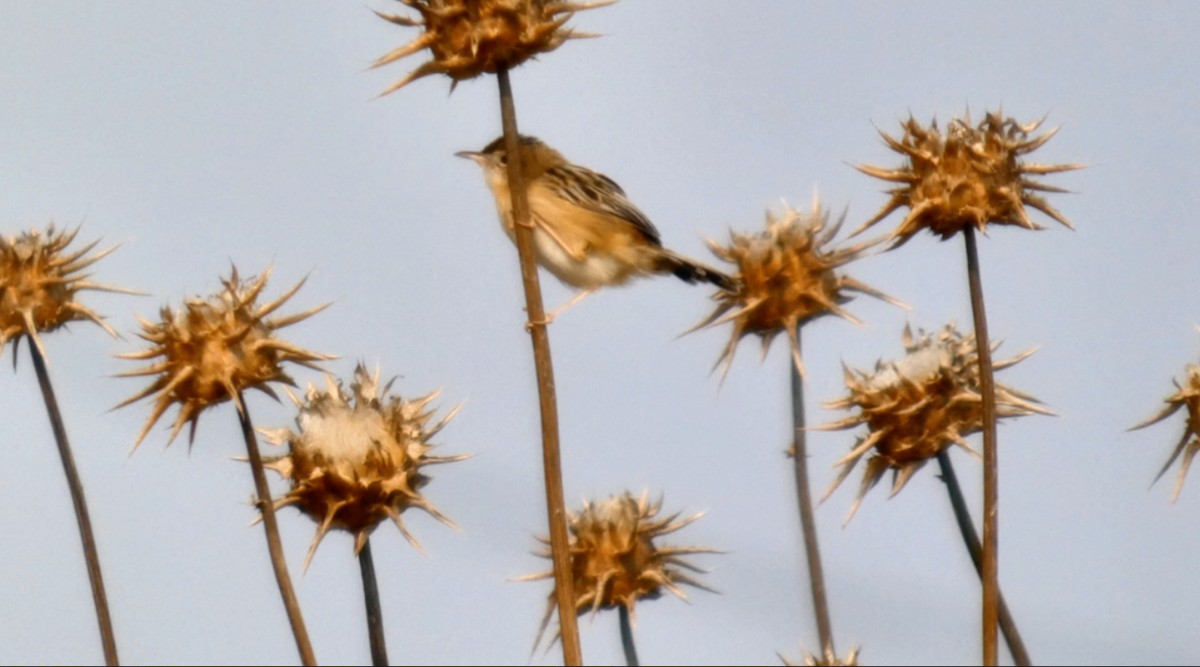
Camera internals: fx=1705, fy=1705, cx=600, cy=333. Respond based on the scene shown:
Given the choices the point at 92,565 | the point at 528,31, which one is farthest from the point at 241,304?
the point at 528,31

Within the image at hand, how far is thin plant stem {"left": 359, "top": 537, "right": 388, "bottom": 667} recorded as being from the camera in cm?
449

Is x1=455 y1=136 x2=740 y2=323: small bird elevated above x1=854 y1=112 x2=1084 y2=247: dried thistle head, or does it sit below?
above

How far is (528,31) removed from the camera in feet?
13.9

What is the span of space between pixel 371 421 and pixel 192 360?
550mm

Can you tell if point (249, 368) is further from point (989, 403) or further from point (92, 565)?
point (989, 403)

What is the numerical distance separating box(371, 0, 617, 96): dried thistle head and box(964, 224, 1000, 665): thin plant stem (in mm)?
1231

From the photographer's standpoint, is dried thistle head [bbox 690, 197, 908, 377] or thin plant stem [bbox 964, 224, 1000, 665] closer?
thin plant stem [bbox 964, 224, 1000, 665]

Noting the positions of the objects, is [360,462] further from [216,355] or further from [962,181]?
[962,181]

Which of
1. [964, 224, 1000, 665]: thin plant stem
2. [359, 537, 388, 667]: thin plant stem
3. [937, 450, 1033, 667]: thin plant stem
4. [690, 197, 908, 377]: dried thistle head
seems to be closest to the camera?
[964, 224, 1000, 665]: thin plant stem

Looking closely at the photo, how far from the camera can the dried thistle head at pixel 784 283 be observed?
22.7 ft

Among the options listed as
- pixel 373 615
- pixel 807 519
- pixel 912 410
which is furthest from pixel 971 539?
pixel 373 615

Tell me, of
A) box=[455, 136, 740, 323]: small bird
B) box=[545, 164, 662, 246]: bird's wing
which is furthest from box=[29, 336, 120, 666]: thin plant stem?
box=[545, 164, 662, 246]: bird's wing

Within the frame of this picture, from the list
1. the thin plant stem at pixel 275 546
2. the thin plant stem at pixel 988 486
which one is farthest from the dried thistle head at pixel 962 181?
the thin plant stem at pixel 275 546

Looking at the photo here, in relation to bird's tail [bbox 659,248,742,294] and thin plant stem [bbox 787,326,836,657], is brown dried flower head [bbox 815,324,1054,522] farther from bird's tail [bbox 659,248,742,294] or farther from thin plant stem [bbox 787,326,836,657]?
bird's tail [bbox 659,248,742,294]
